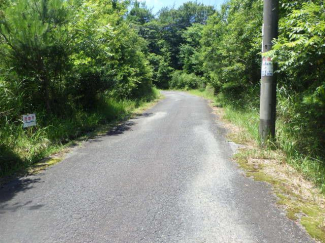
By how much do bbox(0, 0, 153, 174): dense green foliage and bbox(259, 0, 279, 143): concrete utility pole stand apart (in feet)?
16.5

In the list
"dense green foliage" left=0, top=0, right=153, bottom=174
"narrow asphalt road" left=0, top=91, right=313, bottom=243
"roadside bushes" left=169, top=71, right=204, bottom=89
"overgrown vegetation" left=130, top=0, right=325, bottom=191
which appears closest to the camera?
"narrow asphalt road" left=0, top=91, right=313, bottom=243

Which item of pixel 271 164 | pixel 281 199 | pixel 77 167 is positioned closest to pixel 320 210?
pixel 281 199

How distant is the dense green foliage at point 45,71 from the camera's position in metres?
6.55

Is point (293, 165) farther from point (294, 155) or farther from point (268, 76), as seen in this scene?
point (268, 76)

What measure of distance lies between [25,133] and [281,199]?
19.2ft

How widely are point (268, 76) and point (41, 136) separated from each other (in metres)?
5.50

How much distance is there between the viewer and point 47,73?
789 cm

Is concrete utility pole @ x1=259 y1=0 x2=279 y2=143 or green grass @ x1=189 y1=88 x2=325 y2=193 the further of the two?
concrete utility pole @ x1=259 y1=0 x2=279 y2=143

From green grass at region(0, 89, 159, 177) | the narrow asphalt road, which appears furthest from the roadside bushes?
the narrow asphalt road

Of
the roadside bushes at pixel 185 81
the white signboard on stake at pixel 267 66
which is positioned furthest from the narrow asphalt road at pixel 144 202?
the roadside bushes at pixel 185 81

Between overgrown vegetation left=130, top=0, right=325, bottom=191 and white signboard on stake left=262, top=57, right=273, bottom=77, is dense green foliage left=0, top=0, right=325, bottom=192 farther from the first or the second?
white signboard on stake left=262, top=57, right=273, bottom=77

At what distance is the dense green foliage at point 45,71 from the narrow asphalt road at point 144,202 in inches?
55.5

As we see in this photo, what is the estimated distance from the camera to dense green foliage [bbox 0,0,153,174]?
6.55 metres

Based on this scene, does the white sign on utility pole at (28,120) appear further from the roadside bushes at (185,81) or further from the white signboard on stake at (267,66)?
the roadside bushes at (185,81)
